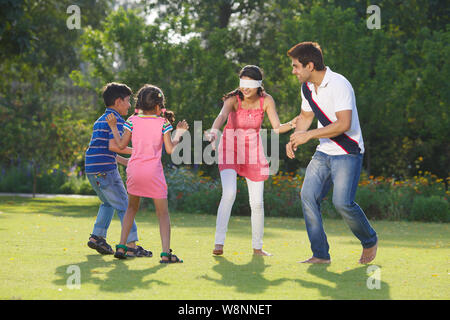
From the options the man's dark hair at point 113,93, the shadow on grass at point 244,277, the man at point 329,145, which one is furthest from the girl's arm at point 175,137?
the shadow on grass at point 244,277

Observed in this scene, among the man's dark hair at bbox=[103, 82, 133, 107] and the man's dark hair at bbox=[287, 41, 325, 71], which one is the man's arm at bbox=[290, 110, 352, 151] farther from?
the man's dark hair at bbox=[103, 82, 133, 107]

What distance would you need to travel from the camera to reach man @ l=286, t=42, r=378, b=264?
660cm

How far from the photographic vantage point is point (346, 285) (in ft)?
18.6

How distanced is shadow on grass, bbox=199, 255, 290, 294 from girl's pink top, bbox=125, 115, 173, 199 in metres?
1.02

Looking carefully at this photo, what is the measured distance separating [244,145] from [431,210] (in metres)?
7.54

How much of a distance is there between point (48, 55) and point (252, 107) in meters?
17.5

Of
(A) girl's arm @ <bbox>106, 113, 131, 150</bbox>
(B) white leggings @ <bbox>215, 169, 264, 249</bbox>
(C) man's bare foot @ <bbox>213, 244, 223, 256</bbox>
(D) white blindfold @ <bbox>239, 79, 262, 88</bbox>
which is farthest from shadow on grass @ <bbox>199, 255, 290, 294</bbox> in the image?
(D) white blindfold @ <bbox>239, 79, 262, 88</bbox>

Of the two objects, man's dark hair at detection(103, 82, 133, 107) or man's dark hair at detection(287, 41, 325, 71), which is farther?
man's dark hair at detection(103, 82, 133, 107)

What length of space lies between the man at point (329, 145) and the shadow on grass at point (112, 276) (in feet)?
5.61

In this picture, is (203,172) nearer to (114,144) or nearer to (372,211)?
(372,211)

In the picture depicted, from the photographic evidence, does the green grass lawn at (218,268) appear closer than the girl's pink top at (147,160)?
Yes

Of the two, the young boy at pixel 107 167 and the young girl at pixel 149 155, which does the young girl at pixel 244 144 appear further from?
the young boy at pixel 107 167

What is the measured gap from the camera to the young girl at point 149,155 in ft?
22.7
